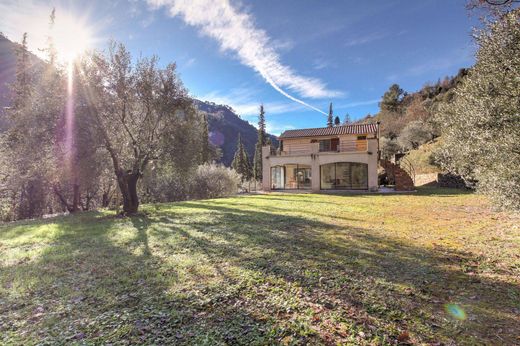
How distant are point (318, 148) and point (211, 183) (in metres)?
10.2

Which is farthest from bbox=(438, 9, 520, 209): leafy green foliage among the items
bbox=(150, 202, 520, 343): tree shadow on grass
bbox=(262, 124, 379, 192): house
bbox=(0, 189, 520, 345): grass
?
bbox=(262, 124, 379, 192): house

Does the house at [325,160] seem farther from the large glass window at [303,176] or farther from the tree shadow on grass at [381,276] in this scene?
the tree shadow on grass at [381,276]

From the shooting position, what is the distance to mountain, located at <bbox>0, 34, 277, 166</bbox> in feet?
116

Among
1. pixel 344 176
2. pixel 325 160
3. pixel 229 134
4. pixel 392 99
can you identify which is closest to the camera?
pixel 325 160

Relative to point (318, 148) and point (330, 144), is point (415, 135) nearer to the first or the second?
point (330, 144)

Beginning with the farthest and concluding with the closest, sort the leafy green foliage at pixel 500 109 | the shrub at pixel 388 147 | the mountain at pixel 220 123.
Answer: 1. the shrub at pixel 388 147
2. the mountain at pixel 220 123
3. the leafy green foliage at pixel 500 109

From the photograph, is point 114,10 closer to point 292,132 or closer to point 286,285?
point 286,285

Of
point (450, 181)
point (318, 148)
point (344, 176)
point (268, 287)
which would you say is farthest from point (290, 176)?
point (268, 287)

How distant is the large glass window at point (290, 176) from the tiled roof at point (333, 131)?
11.2 feet

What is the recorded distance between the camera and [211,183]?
2397 centimetres

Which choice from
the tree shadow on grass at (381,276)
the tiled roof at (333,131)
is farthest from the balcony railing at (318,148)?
the tree shadow on grass at (381,276)

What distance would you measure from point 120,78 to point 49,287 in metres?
10.3

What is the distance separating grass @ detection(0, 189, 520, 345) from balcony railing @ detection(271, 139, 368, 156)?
16480 millimetres

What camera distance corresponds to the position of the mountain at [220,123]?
35.2 m
